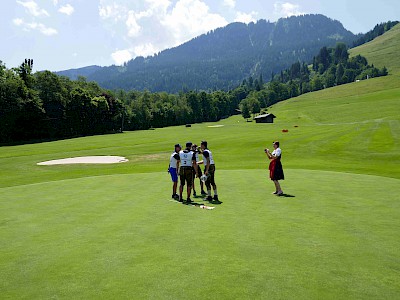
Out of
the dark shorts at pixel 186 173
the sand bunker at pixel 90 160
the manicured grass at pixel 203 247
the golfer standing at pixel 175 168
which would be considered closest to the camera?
the manicured grass at pixel 203 247

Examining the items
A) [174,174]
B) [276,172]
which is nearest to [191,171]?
[174,174]

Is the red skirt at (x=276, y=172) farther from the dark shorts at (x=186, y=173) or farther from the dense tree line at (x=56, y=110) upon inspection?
the dense tree line at (x=56, y=110)

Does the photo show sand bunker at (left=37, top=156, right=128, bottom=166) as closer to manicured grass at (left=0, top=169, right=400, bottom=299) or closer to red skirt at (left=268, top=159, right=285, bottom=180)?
manicured grass at (left=0, top=169, right=400, bottom=299)

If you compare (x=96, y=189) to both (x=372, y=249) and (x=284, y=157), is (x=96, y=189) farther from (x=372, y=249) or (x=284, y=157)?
(x=284, y=157)

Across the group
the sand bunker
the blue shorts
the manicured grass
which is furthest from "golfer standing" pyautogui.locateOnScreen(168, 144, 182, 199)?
the sand bunker

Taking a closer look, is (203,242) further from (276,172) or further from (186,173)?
(276,172)

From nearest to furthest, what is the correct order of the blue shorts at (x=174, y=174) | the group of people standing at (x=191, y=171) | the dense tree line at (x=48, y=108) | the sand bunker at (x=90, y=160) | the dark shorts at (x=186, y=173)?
the group of people standing at (x=191, y=171) < the dark shorts at (x=186, y=173) < the blue shorts at (x=174, y=174) < the sand bunker at (x=90, y=160) < the dense tree line at (x=48, y=108)

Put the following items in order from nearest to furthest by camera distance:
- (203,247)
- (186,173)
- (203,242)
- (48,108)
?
1. (203,247)
2. (203,242)
3. (186,173)
4. (48,108)

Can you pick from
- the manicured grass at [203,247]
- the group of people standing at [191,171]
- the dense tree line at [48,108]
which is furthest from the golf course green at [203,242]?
the dense tree line at [48,108]

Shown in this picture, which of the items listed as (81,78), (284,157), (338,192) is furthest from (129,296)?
(81,78)

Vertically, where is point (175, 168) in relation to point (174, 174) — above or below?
above

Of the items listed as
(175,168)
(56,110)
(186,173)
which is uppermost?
(56,110)

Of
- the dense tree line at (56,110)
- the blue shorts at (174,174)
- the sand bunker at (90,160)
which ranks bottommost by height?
the sand bunker at (90,160)

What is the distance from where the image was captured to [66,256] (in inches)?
357
